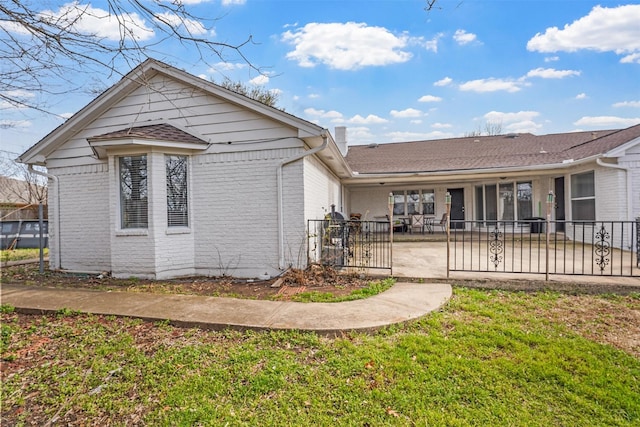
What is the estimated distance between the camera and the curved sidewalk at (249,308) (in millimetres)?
3852

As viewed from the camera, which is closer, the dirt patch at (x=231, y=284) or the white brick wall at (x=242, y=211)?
A: the dirt patch at (x=231, y=284)

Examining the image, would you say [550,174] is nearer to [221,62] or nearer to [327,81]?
[327,81]

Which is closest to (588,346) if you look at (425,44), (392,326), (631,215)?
(392,326)

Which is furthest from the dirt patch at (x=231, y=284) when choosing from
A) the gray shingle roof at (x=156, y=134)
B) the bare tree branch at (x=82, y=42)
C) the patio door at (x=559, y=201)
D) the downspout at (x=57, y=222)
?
the patio door at (x=559, y=201)

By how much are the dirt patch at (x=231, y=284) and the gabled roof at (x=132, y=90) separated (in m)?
2.78

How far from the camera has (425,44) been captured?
489 centimetres

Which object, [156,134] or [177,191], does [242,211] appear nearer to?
[177,191]

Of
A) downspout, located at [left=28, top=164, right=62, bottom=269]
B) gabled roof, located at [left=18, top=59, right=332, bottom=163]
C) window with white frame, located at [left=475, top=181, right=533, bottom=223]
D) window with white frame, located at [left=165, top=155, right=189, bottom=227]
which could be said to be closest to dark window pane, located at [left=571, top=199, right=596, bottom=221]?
window with white frame, located at [left=475, top=181, right=533, bottom=223]

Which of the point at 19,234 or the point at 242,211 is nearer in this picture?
the point at 242,211

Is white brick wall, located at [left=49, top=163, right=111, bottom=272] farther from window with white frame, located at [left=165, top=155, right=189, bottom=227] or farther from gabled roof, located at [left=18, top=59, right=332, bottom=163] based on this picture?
window with white frame, located at [left=165, top=155, right=189, bottom=227]

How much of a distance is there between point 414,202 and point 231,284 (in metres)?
11.7

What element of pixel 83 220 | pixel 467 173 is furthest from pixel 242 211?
pixel 467 173

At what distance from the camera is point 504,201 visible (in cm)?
1379

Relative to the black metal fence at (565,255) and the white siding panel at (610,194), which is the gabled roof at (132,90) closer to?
the black metal fence at (565,255)
